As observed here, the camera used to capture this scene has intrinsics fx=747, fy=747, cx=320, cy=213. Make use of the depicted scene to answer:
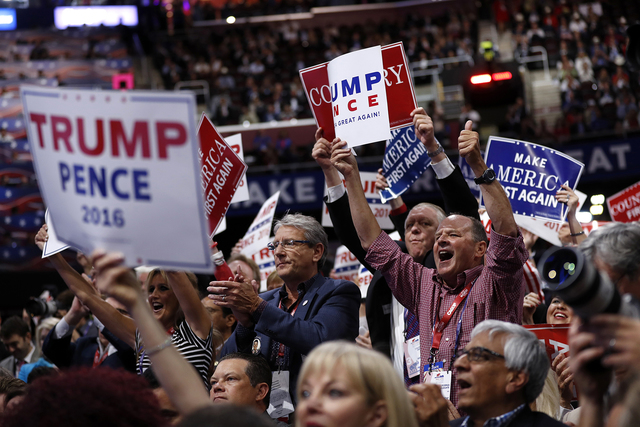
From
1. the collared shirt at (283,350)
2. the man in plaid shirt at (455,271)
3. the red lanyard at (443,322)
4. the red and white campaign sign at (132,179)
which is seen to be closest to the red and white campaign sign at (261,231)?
the collared shirt at (283,350)

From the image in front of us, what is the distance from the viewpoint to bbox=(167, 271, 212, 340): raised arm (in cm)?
329

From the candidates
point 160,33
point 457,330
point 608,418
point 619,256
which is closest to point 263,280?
point 457,330

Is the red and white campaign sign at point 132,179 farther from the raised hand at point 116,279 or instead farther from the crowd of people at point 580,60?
the crowd of people at point 580,60

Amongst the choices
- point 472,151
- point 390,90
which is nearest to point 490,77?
point 390,90

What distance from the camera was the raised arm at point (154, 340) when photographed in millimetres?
1903

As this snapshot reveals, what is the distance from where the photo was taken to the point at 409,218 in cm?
409

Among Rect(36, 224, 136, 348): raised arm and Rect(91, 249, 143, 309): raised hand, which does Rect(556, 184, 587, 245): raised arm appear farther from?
Rect(91, 249, 143, 309): raised hand

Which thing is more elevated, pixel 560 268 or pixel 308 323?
pixel 560 268

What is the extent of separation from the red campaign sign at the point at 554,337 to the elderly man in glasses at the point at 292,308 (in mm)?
812

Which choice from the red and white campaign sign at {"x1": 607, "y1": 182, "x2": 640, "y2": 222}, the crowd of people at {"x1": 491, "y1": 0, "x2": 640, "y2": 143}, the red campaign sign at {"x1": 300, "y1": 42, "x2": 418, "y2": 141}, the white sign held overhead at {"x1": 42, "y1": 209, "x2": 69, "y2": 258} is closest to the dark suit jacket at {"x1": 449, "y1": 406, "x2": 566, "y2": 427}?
the red campaign sign at {"x1": 300, "y1": 42, "x2": 418, "y2": 141}

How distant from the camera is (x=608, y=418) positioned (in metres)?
1.80

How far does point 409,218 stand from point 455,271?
→ 83cm

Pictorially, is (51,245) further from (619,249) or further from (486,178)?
(619,249)

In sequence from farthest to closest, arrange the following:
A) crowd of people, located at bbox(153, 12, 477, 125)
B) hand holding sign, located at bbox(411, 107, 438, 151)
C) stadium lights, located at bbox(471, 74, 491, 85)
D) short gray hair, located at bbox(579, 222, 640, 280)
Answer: crowd of people, located at bbox(153, 12, 477, 125) → stadium lights, located at bbox(471, 74, 491, 85) → hand holding sign, located at bbox(411, 107, 438, 151) → short gray hair, located at bbox(579, 222, 640, 280)
